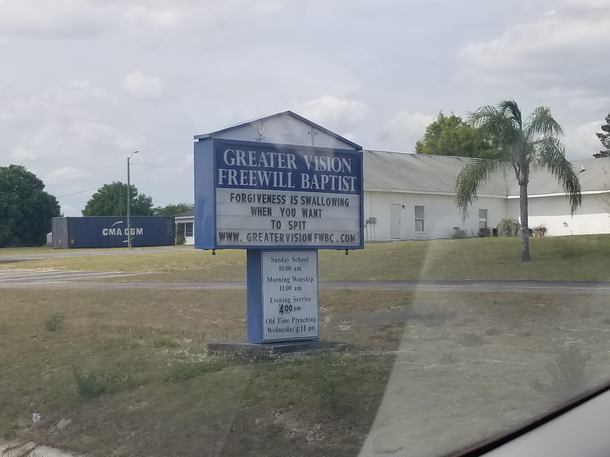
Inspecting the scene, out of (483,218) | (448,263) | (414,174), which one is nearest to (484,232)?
(483,218)

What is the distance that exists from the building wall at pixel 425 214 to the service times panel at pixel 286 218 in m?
25.9

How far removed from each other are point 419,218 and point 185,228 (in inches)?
1410

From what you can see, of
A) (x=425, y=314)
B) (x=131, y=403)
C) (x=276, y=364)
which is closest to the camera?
(x=131, y=403)

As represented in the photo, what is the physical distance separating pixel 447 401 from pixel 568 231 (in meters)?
33.1

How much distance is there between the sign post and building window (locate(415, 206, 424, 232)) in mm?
28706

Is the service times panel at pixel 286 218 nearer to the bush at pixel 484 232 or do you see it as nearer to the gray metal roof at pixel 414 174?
the gray metal roof at pixel 414 174

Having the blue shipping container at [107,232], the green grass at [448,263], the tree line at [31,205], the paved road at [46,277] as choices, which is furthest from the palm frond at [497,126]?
the tree line at [31,205]

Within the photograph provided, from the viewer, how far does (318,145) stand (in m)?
11.7

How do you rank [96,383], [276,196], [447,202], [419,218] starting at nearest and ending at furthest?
[96,383]
[276,196]
[419,218]
[447,202]

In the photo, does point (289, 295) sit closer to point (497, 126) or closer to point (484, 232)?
point (497, 126)

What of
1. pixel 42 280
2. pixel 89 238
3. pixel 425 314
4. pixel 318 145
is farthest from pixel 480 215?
pixel 89 238

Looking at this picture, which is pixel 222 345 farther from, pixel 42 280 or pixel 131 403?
pixel 42 280

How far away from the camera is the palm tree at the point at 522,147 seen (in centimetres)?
2359

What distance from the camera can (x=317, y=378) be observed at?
8734 millimetres
